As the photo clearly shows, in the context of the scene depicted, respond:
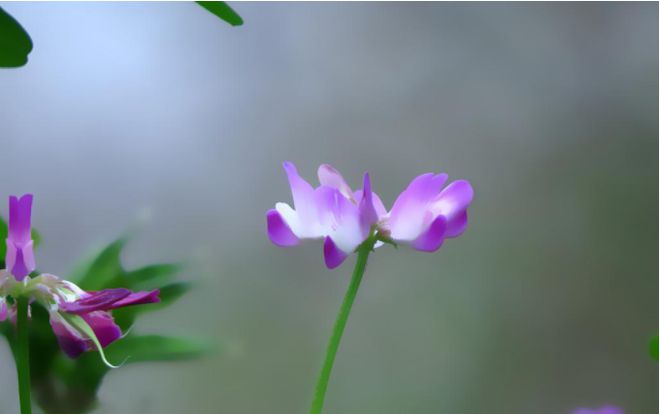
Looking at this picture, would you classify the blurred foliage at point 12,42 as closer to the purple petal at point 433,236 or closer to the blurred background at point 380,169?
the purple petal at point 433,236

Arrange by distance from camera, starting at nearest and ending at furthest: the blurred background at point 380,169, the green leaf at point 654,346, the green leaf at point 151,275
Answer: the green leaf at point 654,346 → the green leaf at point 151,275 → the blurred background at point 380,169

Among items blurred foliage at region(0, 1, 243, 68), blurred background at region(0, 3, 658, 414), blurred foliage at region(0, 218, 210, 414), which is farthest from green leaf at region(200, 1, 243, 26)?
blurred background at region(0, 3, 658, 414)

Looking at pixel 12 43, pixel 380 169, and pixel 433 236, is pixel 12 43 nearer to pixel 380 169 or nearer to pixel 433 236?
pixel 433 236

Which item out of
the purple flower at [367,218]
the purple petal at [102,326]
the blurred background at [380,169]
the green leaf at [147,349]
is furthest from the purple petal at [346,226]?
the blurred background at [380,169]

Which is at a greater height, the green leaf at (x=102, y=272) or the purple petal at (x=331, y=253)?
the purple petal at (x=331, y=253)

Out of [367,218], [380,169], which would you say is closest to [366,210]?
[367,218]

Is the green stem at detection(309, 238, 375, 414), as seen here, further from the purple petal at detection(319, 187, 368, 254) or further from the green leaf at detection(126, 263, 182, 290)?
the green leaf at detection(126, 263, 182, 290)
